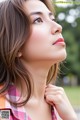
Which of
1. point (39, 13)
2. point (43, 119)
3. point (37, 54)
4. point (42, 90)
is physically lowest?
point (43, 119)

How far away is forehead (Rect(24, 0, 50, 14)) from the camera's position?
171 centimetres

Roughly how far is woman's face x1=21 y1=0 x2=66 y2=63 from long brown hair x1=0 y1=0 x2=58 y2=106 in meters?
0.03

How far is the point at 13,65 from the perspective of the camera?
1684 millimetres

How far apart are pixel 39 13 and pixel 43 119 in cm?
46

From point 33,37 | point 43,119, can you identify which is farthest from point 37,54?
point 43,119

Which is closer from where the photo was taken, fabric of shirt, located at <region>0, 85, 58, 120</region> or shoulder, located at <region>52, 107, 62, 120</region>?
fabric of shirt, located at <region>0, 85, 58, 120</region>

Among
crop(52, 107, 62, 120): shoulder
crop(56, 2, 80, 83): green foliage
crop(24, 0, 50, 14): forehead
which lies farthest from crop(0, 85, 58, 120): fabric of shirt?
crop(56, 2, 80, 83): green foliage

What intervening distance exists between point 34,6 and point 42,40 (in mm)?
163

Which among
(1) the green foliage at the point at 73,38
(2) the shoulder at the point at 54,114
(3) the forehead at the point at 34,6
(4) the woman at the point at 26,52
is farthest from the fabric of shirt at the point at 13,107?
(1) the green foliage at the point at 73,38

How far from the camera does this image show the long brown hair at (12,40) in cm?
166

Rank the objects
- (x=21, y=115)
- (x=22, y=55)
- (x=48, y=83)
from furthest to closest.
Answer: (x=48, y=83) < (x=22, y=55) < (x=21, y=115)

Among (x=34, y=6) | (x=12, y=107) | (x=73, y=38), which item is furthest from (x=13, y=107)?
(x=73, y=38)

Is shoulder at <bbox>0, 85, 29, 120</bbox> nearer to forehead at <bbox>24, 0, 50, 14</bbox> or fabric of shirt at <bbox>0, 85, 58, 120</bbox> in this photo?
fabric of shirt at <bbox>0, 85, 58, 120</bbox>

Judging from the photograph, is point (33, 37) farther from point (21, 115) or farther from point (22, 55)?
point (21, 115)
